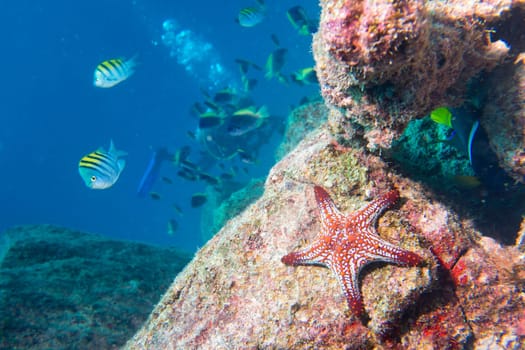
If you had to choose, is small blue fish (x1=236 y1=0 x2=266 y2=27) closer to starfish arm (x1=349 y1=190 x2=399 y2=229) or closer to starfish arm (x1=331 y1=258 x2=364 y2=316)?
starfish arm (x1=349 y1=190 x2=399 y2=229)

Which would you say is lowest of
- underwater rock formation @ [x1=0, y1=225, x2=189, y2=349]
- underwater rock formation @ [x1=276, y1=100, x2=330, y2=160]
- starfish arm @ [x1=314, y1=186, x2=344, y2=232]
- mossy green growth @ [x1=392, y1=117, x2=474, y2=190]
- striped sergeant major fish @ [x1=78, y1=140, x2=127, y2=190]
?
A: starfish arm @ [x1=314, y1=186, x2=344, y2=232]

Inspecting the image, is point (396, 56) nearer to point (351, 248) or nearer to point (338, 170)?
point (338, 170)

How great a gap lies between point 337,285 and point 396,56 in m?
1.45

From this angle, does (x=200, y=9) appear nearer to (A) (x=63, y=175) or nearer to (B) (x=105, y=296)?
(A) (x=63, y=175)

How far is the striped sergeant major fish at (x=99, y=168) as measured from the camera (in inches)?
187

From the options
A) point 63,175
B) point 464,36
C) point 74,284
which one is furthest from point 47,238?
point 63,175

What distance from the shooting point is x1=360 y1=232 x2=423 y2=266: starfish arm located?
1.88 m

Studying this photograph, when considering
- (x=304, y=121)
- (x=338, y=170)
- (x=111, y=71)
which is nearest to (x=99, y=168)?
(x=111, y=71)

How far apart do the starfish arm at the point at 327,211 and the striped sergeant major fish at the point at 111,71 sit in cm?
545

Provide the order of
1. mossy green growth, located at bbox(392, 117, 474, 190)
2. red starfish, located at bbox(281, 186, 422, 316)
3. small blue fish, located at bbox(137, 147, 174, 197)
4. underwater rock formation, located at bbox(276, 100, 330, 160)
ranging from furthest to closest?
1. small blue fish, located at bbox(137, 147, 174, 197)
2. underwater rock formation, located at bbox(276, 100, 330, 160)
3. mossy green growth, located at bbox(392, 117, 474, 190)
4. red starfish, located at bbox(281, 186, 422, 316)

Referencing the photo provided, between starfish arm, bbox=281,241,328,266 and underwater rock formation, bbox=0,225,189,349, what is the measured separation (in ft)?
10.7

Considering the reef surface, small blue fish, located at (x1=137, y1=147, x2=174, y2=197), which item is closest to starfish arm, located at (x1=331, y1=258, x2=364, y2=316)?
the reef surface

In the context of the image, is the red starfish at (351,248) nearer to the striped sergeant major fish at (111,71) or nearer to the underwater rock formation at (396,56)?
the underwater rock formation at (396,56)

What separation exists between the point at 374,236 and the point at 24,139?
65.8 metres
